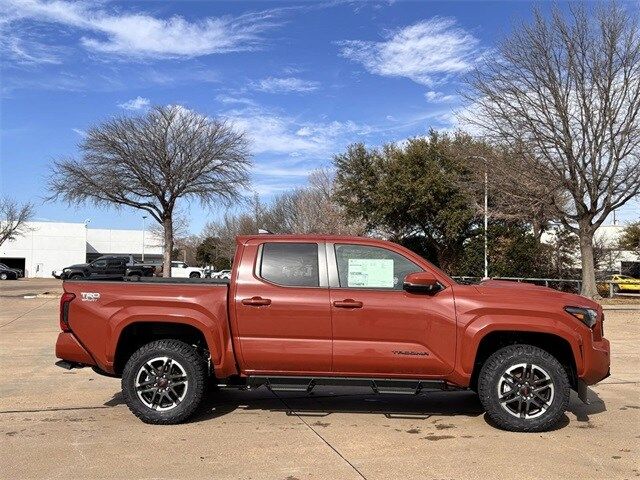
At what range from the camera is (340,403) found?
22.6 ft

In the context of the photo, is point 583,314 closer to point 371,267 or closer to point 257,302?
point 371,267

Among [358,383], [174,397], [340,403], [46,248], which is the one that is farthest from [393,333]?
[46,248]

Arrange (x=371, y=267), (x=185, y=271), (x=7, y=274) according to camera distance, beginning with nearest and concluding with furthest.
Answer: (x=371, y=267) < (x=185, y=271) < (x=7, y=274)

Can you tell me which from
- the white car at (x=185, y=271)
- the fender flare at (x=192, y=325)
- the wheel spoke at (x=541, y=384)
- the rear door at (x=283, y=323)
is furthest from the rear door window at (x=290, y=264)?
the white car at (x=185, y=271)

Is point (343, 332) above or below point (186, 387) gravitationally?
above

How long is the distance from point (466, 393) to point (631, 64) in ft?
64.8

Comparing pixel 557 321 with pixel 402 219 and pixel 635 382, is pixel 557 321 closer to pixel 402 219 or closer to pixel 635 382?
pixel 635 382

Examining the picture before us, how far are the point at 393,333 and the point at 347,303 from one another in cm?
52

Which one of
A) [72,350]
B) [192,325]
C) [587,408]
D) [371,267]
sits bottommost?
[587,408]

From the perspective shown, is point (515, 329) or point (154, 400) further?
point (154, 400)

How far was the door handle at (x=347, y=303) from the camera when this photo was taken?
5.75 m

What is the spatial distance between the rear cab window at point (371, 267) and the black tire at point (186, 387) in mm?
1653

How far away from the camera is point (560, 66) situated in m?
23.1

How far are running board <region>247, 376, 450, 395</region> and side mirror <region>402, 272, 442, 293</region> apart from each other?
2.85 ft
